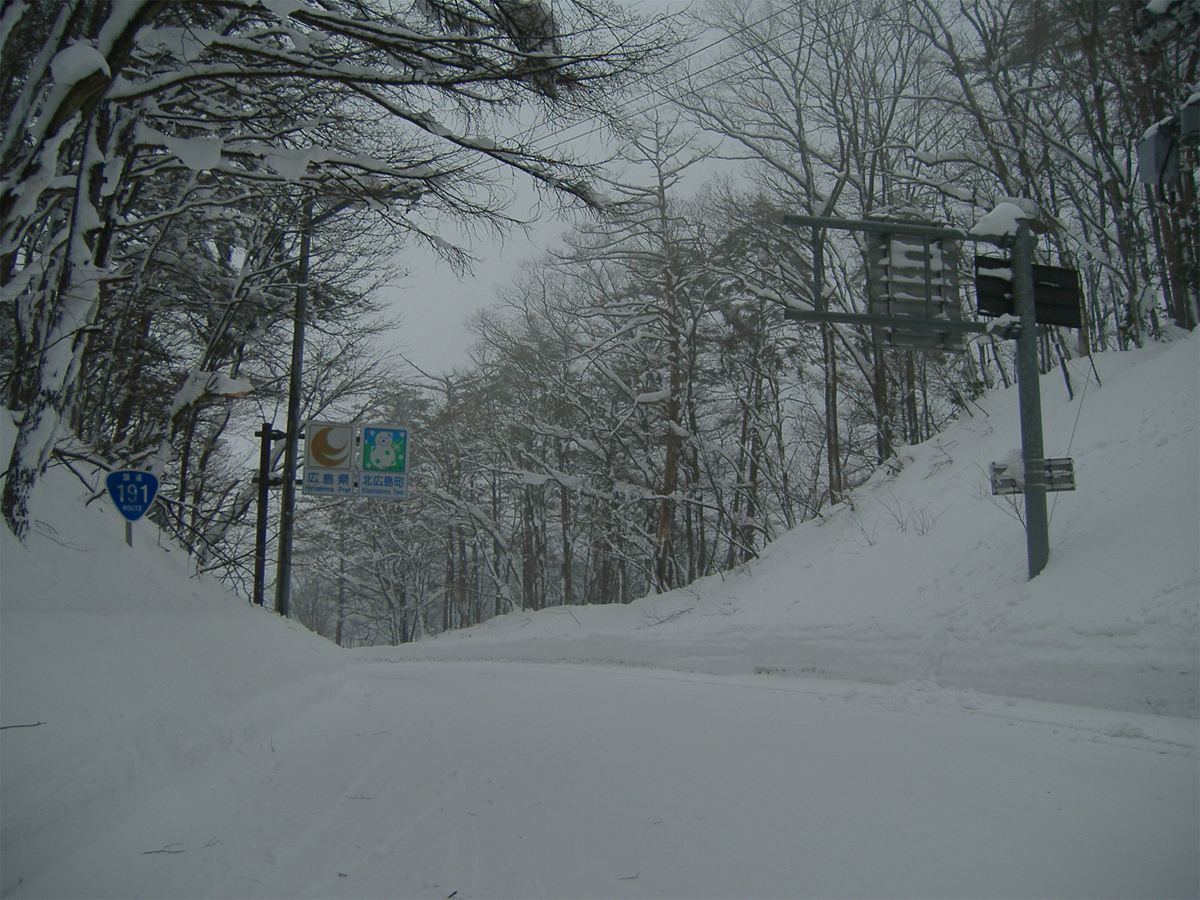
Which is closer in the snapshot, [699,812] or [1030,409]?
[699,812]

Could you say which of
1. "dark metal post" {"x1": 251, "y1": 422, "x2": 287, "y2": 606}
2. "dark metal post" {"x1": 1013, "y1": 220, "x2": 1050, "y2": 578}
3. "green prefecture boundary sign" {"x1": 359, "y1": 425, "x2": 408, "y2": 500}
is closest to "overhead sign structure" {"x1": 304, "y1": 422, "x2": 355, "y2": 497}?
"green prefecture boundary sign" {"x1": 359, "y1": 425, "x2": 408, "y2": 500}

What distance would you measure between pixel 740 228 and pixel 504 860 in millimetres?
18084

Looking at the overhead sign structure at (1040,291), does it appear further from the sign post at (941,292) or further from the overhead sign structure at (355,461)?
the overhead sign structure at (355,461)

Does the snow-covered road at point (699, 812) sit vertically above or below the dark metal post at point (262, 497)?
below

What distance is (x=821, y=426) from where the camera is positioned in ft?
86.6

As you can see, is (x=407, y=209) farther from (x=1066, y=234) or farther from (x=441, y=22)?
(x=1066, y=234)

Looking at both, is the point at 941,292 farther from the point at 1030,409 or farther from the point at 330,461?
the point at 330,461

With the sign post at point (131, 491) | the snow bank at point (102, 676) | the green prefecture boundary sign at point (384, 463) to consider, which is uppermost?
the green prefecture boundary sign at point (384, 463)

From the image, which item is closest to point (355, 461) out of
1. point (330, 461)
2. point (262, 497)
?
point (330, 461)

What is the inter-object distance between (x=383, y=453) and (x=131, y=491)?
31.4 ft

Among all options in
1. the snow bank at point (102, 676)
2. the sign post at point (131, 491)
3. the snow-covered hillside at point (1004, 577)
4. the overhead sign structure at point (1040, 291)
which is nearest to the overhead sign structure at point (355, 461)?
the snow-covered hillside at point (1004, 577)

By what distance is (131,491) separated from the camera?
8805 mm

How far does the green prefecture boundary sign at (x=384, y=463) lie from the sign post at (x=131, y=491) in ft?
30.5

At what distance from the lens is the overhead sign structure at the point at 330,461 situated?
17703mm
